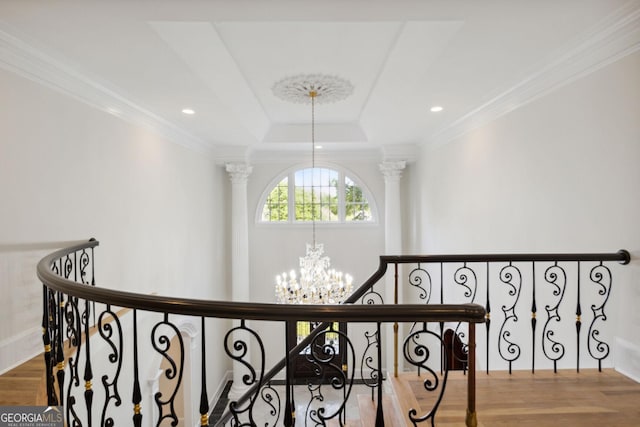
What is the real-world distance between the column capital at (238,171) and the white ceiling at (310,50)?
7.39 ft

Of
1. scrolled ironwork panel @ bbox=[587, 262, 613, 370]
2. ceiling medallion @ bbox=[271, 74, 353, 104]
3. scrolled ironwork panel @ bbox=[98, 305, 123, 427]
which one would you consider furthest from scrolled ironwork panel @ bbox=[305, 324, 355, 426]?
ceiling medallion @ bbox=[271, 74, 353, 104]

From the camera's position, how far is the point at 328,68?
4.14 metres

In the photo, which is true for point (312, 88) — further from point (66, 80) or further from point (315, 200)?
point (315, 200)

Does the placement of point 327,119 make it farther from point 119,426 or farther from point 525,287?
point 119,426

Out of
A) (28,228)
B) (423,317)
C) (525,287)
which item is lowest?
(525,287)

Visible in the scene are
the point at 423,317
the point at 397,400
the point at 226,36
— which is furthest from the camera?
the point at 226,36

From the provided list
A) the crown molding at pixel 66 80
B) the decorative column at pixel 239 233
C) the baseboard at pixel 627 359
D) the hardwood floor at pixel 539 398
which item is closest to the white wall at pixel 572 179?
the baseboard at pixel 627 359

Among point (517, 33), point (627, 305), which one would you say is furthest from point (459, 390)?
point (517, 33)

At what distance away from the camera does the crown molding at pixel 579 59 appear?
102 inches

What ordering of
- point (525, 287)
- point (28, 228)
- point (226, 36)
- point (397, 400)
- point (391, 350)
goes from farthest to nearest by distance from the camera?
point (391, 350), point (525, 287), point (226, 36), point (28, 228), point (397, 400)

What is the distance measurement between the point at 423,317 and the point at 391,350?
6654 millimetres

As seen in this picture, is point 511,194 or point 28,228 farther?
point 511,194

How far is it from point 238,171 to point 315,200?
6.30ft

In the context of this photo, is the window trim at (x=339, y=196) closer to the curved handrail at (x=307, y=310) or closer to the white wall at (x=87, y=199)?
the white wall at (x=87, y=199)
